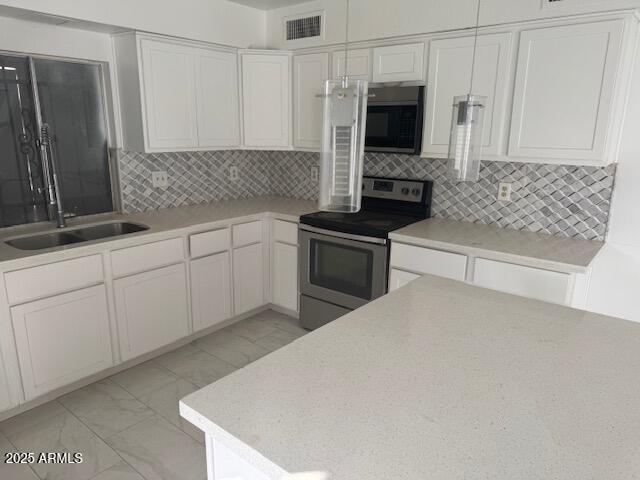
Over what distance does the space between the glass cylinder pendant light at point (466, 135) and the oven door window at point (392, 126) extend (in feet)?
4.44

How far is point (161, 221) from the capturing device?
119 inches

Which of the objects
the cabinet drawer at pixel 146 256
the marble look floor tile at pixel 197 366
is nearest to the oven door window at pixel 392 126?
the cabinet drawer at pixel 146 256

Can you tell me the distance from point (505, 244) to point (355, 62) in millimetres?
1605

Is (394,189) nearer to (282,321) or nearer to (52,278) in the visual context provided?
(282,321)

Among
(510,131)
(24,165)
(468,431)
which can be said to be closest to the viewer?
(468,431)

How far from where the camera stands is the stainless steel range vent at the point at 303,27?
325cm

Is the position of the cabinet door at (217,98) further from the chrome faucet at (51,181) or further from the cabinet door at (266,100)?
the chrome faucet at (51,181)

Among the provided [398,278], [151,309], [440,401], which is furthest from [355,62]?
[440,401]

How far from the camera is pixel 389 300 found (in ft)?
5.25

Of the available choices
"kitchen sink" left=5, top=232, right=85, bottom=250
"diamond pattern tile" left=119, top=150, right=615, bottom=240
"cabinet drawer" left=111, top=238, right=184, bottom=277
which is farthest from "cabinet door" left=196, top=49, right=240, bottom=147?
"kitchen sink" left=5, top=232, right=85, bottom=250

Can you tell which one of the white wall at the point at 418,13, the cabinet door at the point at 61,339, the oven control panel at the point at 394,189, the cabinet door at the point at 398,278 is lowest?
the cabinet door at the point at 61,339

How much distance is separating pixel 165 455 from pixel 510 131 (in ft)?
8.20

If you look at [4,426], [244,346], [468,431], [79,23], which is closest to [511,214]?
[244,346]

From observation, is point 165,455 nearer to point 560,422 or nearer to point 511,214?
point 560,422
